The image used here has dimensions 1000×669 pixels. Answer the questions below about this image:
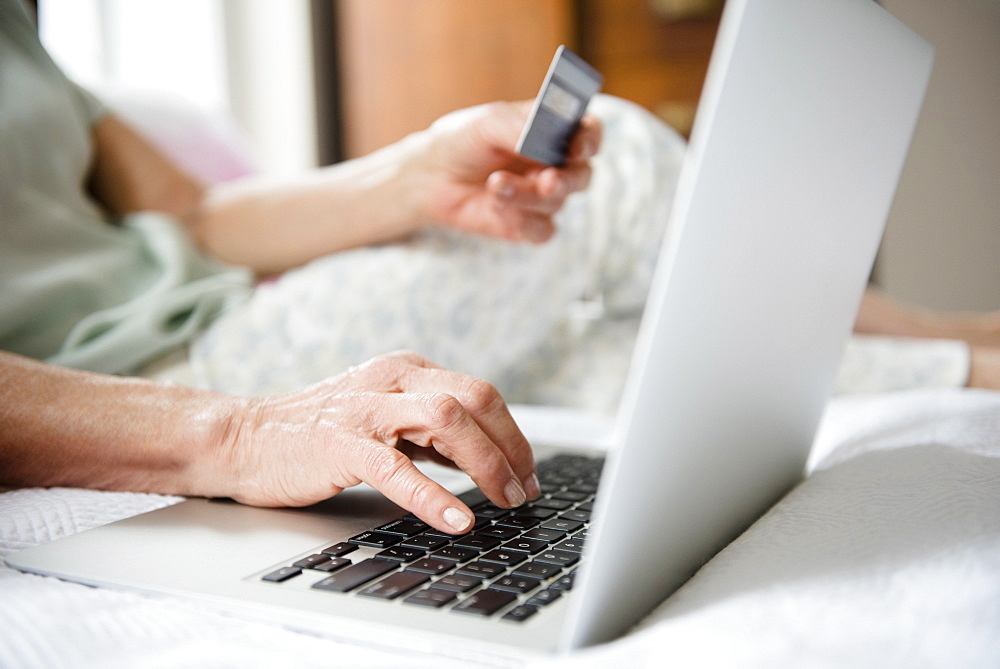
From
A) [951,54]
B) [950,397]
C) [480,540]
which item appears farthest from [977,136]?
[480,540]

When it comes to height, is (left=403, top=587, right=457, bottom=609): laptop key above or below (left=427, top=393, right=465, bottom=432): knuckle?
below

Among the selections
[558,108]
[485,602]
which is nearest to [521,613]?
[485,602]

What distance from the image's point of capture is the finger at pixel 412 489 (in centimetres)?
47

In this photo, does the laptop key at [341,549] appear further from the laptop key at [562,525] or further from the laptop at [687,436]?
the laptop key at [562,525]

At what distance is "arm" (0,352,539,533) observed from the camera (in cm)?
51

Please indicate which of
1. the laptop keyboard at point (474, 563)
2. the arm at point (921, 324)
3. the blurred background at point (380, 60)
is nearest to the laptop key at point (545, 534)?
the laptop keyboard at point (474, 563)

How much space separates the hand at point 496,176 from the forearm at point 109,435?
17.7 inches

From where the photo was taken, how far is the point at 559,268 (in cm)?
110

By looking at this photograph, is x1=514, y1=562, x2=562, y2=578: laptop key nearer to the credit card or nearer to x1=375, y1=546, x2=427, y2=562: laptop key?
x1=375, y1=546, x2=427, y2=562: laptop key

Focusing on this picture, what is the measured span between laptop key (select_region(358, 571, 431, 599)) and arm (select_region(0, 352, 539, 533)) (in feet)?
0.22

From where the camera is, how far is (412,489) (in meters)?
0.48

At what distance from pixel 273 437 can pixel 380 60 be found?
2.33m

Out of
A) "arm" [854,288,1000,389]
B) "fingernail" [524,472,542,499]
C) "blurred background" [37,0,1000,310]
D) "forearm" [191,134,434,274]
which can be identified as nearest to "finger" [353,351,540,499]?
"fingernail" [524,472,542,499]

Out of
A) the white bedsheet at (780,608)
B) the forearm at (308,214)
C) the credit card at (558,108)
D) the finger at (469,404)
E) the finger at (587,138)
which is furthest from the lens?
the forearm at (308,214)
